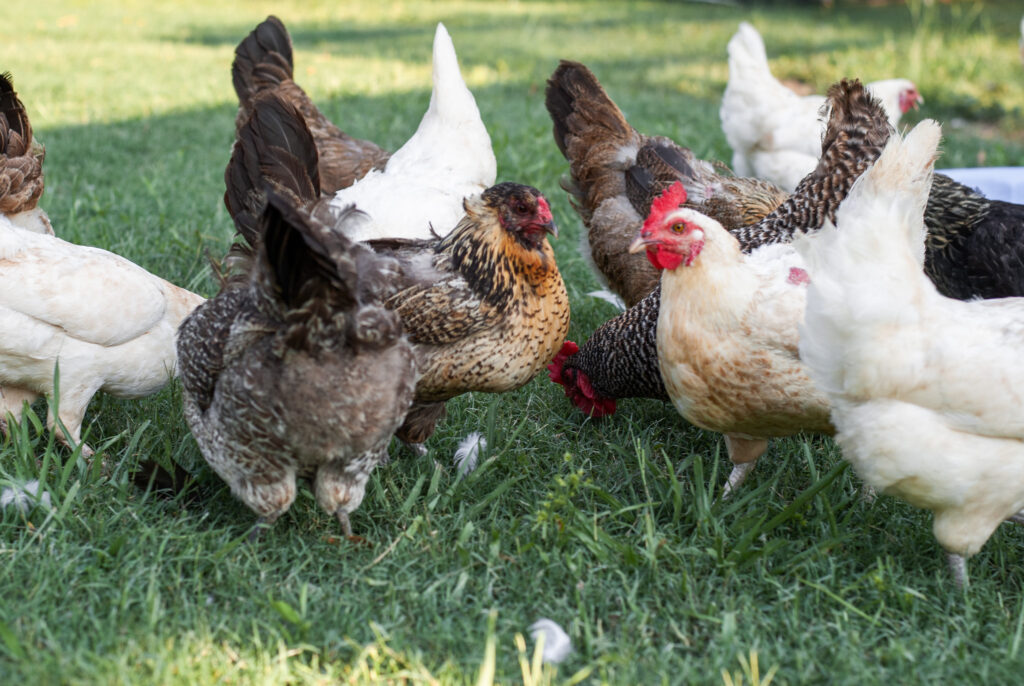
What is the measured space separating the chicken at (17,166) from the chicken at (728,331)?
2402 millimetres

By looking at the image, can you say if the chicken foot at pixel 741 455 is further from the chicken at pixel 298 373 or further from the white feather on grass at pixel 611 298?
the white feather on grass at pixel 611 298

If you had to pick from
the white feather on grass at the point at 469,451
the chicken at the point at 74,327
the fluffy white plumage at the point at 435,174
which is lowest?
the white feather on grass at the point at 469,451

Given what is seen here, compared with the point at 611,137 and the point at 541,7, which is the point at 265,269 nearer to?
the point at 611,137

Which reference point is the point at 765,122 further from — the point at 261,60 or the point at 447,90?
the point at 261,60

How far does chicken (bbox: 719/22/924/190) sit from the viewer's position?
5641 mm

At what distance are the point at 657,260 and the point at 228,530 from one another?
1576 mm

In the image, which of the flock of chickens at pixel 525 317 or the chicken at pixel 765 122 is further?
the chicken at pixel 765 122

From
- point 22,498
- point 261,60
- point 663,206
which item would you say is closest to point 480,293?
point 663,206

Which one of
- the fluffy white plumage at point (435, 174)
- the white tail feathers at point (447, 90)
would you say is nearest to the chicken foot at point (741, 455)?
the fluffy white plumage at point (435, 174)

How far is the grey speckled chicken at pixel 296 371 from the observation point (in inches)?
88.3

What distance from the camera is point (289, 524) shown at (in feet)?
9.14

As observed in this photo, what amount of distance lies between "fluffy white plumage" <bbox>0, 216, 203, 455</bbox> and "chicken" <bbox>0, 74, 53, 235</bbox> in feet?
0.83

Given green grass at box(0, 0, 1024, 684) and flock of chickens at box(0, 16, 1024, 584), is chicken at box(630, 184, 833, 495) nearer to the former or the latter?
flock of chickens at box(0, 16, 1024, 584)

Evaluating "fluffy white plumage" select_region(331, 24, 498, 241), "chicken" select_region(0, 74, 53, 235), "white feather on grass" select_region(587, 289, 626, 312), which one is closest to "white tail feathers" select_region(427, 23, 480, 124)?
"fluffy white plumage" select_region(331, 24, 498, 241)
